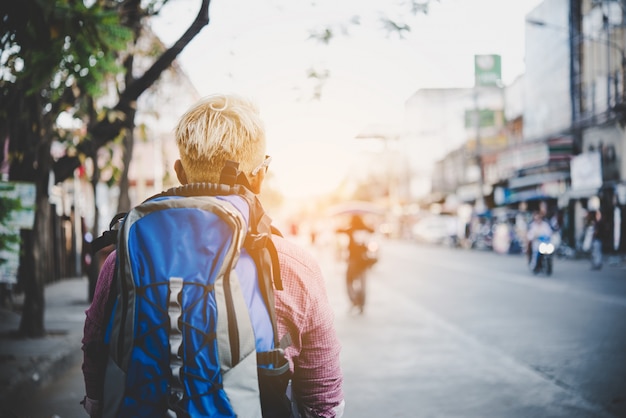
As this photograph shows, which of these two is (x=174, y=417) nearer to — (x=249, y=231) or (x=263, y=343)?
(x=263, y=343)

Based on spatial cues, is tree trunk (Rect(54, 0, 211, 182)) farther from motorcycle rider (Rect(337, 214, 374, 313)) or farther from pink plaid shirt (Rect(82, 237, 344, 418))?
motorcycle rider (Rect(337, 214, 374, 313))

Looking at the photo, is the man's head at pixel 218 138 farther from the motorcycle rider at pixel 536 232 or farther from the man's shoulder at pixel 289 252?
the motorcycle rider at pixel 536 232

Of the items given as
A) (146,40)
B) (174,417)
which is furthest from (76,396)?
(146,40)

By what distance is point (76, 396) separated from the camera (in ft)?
19.8

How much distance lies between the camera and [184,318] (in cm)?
171

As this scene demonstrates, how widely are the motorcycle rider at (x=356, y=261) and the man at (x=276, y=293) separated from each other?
9.23m

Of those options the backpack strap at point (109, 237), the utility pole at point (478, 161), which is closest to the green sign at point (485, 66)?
the backpack strap at point (109, 237)

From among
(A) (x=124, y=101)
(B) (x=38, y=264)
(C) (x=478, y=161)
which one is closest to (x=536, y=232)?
(A) (x=124, y=101)

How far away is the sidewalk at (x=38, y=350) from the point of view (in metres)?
6.02

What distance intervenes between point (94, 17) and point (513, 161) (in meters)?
35.1

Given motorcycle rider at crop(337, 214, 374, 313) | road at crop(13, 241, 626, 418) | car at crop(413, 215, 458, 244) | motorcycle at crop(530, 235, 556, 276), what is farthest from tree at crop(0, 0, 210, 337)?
car at crop(413, 215, 458, 244)

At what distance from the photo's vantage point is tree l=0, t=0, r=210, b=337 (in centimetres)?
395

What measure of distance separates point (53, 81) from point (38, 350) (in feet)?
10.9

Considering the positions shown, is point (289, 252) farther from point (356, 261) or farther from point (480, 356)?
point (356, 261)
